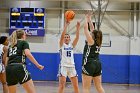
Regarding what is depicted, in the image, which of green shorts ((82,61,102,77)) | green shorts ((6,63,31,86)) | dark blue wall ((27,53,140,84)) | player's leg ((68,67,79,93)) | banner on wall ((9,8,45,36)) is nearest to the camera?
green shorts ((6,63,31,86))

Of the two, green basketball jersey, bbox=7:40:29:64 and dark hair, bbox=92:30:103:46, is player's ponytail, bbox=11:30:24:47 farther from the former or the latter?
dark hair, bbox=92:30:103:46

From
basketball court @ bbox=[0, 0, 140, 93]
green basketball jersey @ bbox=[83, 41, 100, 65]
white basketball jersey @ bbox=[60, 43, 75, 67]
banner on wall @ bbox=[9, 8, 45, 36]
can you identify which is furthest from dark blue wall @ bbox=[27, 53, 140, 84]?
green basketball jersey @ bbox=[83, 41, 100, 65]

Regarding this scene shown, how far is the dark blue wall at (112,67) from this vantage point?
1409cm

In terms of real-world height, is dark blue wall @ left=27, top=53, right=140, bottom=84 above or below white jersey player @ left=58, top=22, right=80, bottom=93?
below

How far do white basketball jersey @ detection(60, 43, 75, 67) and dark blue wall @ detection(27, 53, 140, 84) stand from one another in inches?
269

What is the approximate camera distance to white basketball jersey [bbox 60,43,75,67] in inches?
289

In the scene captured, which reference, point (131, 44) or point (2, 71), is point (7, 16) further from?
point (2, 71)

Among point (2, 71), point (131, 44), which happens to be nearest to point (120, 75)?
point (131, 44)

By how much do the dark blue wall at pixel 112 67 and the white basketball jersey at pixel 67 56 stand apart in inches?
269

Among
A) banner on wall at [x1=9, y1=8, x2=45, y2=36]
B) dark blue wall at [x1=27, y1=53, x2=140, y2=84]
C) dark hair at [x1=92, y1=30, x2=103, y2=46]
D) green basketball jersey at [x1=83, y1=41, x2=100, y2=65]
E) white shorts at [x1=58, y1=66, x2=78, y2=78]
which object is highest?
banner on wall at [x1=9, y1=8, x2=45, y2=36]

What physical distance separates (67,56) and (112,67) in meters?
7.17

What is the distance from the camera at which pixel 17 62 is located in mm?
5473

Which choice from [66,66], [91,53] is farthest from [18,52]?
[66,66]

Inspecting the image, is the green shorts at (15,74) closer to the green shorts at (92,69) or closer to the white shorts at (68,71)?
the green shorts at (92,69)
